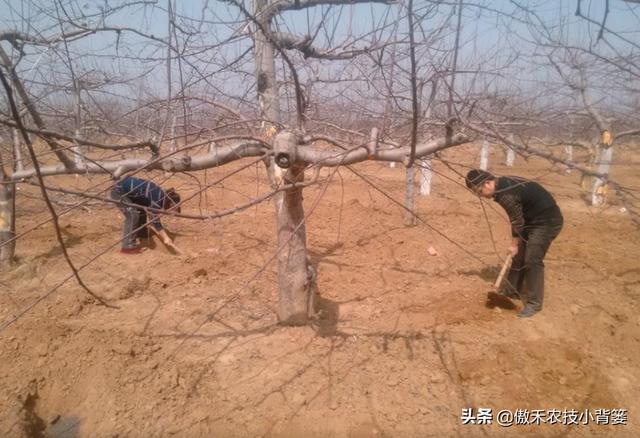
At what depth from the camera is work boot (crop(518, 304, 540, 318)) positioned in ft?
11.2

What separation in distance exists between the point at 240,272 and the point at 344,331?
1.68 m

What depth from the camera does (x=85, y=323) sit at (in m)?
3.17

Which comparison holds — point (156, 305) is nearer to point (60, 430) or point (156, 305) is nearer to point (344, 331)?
point (60, 430)

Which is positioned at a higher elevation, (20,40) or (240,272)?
(20,40)

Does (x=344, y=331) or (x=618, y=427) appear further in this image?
(x=344, y=331)

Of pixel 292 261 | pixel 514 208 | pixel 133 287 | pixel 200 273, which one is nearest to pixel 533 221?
pixel 514 208

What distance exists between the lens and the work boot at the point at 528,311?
341 cm

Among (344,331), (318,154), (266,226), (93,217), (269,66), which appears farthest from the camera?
(93,217)

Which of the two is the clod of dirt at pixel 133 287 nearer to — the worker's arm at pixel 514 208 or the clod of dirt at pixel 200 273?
the clod of dirt at pixel 200 273

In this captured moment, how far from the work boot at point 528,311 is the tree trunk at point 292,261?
2.00 m

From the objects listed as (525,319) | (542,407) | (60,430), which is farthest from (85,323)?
(525,319)

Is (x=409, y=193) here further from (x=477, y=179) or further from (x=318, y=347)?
(x=318, y=347)

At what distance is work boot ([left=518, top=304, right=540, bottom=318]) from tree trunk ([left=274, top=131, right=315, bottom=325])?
1999 millimetres

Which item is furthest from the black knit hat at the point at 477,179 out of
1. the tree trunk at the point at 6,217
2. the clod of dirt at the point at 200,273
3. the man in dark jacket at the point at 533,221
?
the tree trunk at the point at 6,217
